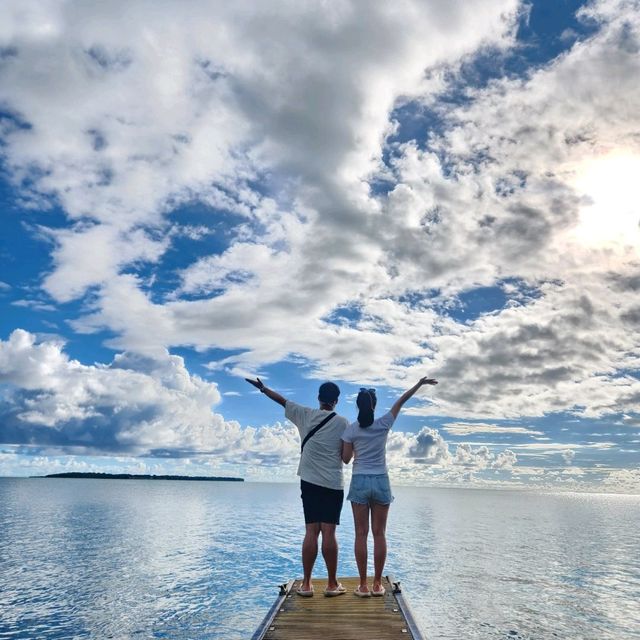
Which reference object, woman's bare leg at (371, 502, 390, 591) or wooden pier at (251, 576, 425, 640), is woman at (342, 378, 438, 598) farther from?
wooden pier at (251, 576, 425, 640)

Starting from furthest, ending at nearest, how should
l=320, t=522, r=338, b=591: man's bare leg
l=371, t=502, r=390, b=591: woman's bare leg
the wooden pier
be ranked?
l=371, t=502, r=390, b=591: woman's bare leg → l=320, t=522, r=338, b=591: man's bare leg → the wooden pier

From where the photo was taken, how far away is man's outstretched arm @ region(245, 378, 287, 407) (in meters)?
8.90

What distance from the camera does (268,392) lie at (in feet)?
29.7

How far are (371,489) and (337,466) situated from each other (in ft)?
2.32

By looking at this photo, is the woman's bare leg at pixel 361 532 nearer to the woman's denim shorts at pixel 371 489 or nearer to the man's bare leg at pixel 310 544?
the woman's denim shorts at pixel 371 489

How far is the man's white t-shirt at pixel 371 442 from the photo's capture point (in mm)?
8914

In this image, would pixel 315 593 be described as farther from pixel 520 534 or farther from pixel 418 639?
pixel 520 534

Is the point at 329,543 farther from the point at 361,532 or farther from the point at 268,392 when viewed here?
the point at 268,392

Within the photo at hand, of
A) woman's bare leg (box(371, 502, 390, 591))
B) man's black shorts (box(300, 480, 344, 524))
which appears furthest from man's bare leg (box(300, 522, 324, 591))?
woman's bare leg (box(371, 502, 390, 591))

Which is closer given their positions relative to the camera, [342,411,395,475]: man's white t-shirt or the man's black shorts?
the man's black shorts

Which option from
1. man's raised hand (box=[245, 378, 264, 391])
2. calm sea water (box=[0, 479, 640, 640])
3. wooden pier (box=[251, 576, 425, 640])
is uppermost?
man's raised hand (box=[245, 378, 264, 391])

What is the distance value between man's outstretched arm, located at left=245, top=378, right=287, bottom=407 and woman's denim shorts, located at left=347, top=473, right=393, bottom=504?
1.88 m

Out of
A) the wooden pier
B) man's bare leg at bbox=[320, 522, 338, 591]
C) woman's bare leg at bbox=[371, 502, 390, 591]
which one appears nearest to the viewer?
the wooden pier

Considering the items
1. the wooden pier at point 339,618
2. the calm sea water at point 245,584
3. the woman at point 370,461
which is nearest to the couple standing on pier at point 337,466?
the woman at point 370,461
